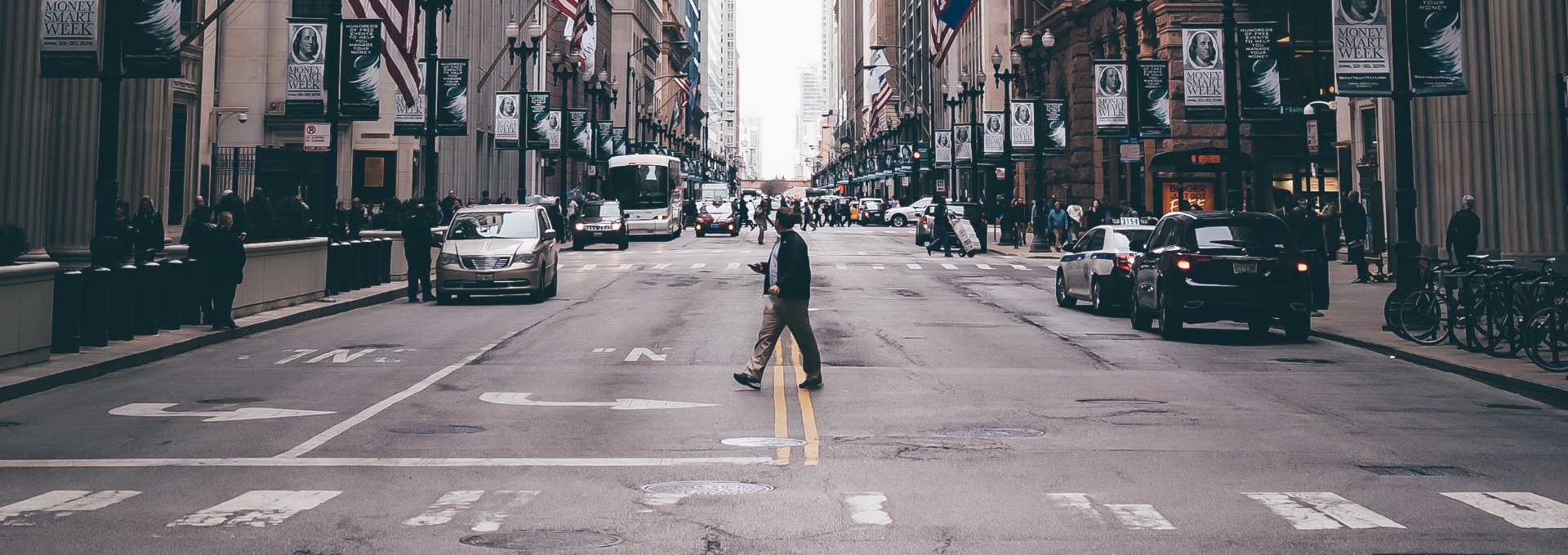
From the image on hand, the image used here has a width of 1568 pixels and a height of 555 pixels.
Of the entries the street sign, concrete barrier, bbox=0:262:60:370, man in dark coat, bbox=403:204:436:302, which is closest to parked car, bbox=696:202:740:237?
the street sign

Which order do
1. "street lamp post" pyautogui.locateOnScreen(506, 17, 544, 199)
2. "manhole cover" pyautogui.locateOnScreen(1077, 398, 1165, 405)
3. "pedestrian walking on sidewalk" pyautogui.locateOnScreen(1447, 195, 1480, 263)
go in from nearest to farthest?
"manhole cover" pyautogui.locateOnScreen(1077, 398, 1165, 405) → "pedestrian walking on sidewalk" pyautogui.locateOnScreen(1447, 195, 1480, 263) → "street lamp post" pyautogui.locateOnScreen(506, 17, 544, 199)

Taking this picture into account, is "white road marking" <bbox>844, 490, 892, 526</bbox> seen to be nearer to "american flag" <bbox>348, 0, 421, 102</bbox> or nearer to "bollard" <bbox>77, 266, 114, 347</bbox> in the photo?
"bollard" <bbox>77, 266, 114, 347</bbox>

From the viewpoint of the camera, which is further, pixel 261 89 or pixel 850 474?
pixel 261 89

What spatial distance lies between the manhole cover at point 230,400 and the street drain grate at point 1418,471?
919 centimetres

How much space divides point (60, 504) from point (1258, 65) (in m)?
21.8

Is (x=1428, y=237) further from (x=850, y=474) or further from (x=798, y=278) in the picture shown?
(x=850, y=474)

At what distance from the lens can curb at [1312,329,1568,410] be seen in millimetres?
12922

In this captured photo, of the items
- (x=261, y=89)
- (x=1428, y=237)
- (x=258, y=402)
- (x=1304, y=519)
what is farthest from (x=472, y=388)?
(x=261, y=89)

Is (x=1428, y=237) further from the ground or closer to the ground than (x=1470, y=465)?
further from the ground

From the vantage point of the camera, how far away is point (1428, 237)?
29141mm

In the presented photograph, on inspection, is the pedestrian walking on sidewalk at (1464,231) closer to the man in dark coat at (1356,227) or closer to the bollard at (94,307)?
the man in dark coat at (1356,227)

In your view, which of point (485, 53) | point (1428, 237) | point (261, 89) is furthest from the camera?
point (485, 53)

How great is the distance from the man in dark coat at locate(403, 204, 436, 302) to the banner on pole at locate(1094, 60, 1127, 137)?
61.5 ft

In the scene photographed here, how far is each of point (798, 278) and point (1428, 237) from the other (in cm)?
2051
